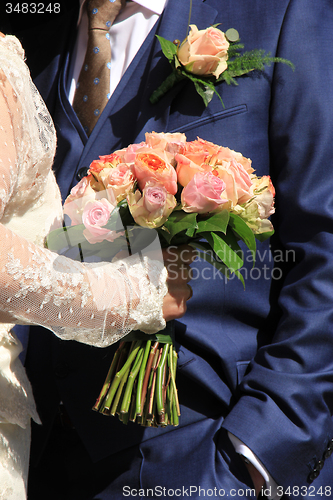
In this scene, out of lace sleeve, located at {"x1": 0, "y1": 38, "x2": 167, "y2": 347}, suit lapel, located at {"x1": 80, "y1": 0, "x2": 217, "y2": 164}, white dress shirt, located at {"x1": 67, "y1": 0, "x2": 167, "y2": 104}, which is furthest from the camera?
white dress shirt, located at {"x1": 67, "y1": 0, "x2": 167, "y2": 104}

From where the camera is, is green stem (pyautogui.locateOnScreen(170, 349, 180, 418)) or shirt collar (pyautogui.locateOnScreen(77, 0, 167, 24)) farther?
shirt collar (pyautogui.locateOnScreen(77, 0, 167, 24))

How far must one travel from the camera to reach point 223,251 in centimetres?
127

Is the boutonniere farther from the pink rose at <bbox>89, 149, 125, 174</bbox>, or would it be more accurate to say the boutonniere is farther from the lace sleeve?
the lace sleeve

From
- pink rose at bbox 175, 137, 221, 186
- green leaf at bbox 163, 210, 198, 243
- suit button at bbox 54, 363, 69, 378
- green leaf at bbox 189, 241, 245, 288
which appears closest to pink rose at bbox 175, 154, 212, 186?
pink rose at bbox 175, 137, 221, 186

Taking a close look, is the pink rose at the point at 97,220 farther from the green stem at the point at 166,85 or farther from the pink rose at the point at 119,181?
the green stem at the point at 166,85

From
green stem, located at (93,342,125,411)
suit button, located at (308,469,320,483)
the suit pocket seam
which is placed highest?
the suit pocket seam

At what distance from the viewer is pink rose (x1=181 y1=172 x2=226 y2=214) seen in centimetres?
120

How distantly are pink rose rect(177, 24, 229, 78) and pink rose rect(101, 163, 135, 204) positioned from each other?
0.71 metres

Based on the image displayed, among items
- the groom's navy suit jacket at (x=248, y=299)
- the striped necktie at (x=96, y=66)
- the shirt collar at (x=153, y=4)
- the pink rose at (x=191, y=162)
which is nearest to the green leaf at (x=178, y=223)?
the pink rose at (x=191, y=162)

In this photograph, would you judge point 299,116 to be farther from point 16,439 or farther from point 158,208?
point 16,439

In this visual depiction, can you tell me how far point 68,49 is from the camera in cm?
214

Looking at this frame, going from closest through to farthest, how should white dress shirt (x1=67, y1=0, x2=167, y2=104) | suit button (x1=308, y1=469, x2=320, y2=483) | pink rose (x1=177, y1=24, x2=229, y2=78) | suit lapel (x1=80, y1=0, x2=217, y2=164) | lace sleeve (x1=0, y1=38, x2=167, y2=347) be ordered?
lace sleeve (x1=0, y1=38, x2=167, y2=347) < suit button (x1=308, y1=469, x2=320, y2=483) < pink rose (x1=177, y1=24, x2=229, y2=78) < suit lapel (x1=80, y1=0, x2=217, y2=164) < white dress shirt (x1=67, y1=0, x2=167, y2=104)

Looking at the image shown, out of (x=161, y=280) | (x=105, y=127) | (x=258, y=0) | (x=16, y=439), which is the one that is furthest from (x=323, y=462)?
(x=258, y=0)

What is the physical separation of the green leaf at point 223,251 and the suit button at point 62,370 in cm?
91
